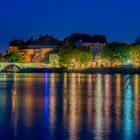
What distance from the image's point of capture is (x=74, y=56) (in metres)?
133

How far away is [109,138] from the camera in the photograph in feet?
48.7

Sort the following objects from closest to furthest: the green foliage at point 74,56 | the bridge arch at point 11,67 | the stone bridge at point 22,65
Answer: the green foliage at point 74,56 < the bridge arch at point 11,67 < the stone bridge at point 22,65

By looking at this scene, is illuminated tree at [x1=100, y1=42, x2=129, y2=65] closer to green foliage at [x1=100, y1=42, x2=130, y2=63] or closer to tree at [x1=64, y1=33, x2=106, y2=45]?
green foliage at [x1=100, y1=42, x2=130, y2=63]

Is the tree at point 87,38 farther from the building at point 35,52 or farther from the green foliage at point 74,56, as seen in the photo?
the green foliage at point 74,56

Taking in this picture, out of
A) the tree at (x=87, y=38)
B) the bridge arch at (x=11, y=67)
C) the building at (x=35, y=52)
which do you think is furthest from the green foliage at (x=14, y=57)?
the tree at (x=87, y=38)

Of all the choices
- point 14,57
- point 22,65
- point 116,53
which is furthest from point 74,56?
point 14,57

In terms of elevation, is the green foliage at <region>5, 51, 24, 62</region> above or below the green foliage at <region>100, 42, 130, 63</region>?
above

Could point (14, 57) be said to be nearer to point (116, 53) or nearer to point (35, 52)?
point (35, 52)

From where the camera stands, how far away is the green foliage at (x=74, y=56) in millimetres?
133500

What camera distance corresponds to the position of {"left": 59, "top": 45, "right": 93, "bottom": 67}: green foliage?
134 m

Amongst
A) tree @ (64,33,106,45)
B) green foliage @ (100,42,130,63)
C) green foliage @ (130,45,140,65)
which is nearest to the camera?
green foliage @ (130,45,140,65)

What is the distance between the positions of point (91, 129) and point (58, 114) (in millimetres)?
4548

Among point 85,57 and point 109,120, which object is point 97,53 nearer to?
point 85,57

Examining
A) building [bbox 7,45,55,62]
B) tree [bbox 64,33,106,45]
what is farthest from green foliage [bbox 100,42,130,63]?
building [bbox 7,45,55,62]
